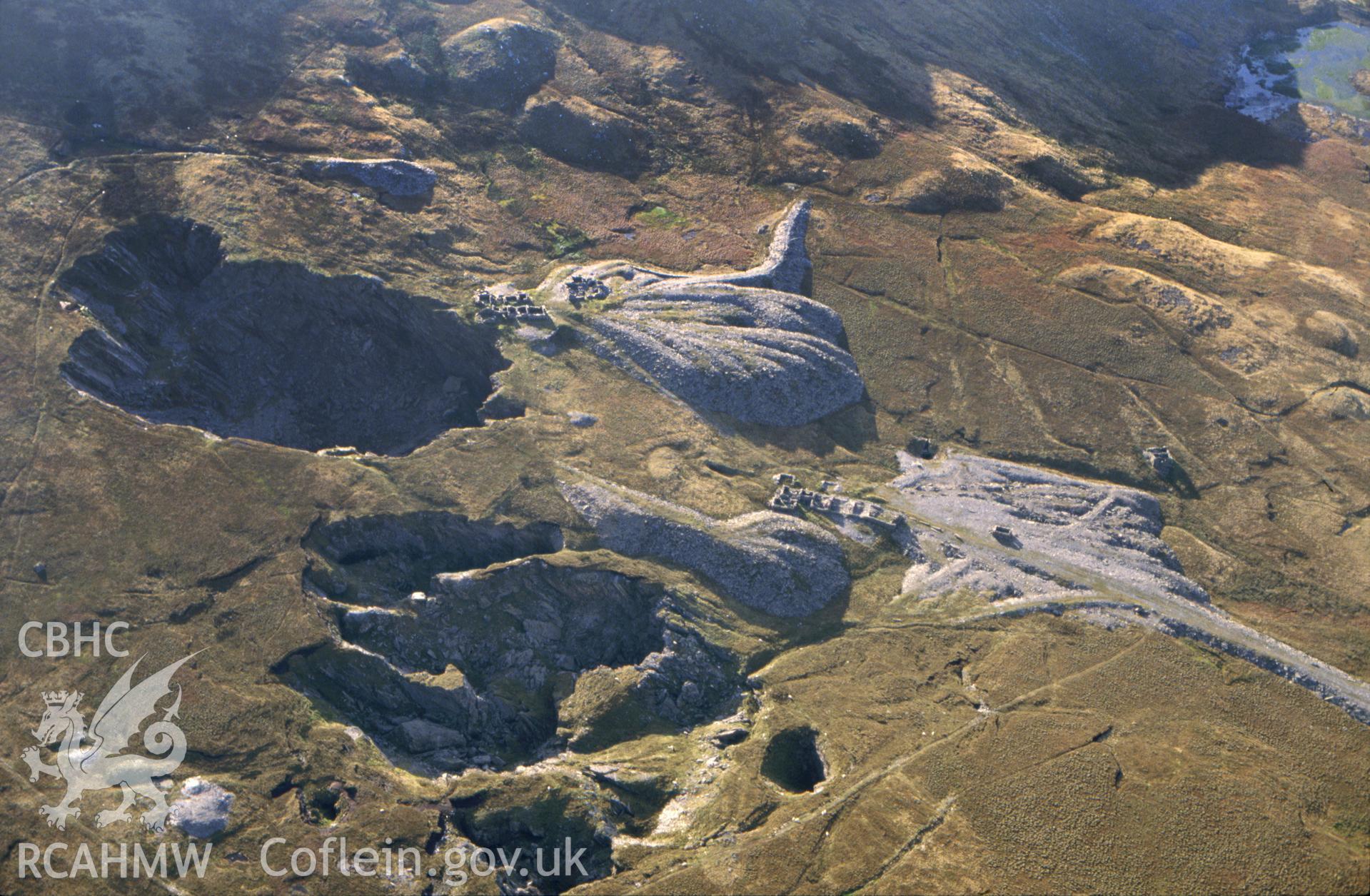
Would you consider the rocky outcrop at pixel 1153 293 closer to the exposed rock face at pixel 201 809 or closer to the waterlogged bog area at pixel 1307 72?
the waterlogged bog area at pixel 1307 72

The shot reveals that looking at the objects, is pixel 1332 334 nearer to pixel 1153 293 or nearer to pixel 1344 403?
pixel 1344 403

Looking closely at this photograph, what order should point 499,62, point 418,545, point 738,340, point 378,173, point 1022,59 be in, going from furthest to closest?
1. point 1022,59
2. point 499,62
3. point 378,173
4. point 738,340
5. point 418,545

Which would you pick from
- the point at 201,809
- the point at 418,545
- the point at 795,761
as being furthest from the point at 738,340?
the point at 201,809

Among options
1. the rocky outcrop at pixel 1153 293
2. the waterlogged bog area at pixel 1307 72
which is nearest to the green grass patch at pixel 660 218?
the rocky outcrop at pixel 1153 293

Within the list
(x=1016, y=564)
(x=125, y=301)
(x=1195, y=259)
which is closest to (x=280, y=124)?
(x=125, y=301)

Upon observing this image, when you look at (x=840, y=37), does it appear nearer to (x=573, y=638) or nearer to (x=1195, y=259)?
(x=1195, y=259)

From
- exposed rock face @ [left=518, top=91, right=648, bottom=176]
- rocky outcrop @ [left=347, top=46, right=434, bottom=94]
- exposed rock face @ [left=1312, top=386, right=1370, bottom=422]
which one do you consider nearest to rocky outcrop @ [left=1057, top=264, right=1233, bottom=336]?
exposed rock face @ [left=1312, top=386, right=1370, bottom=422]
